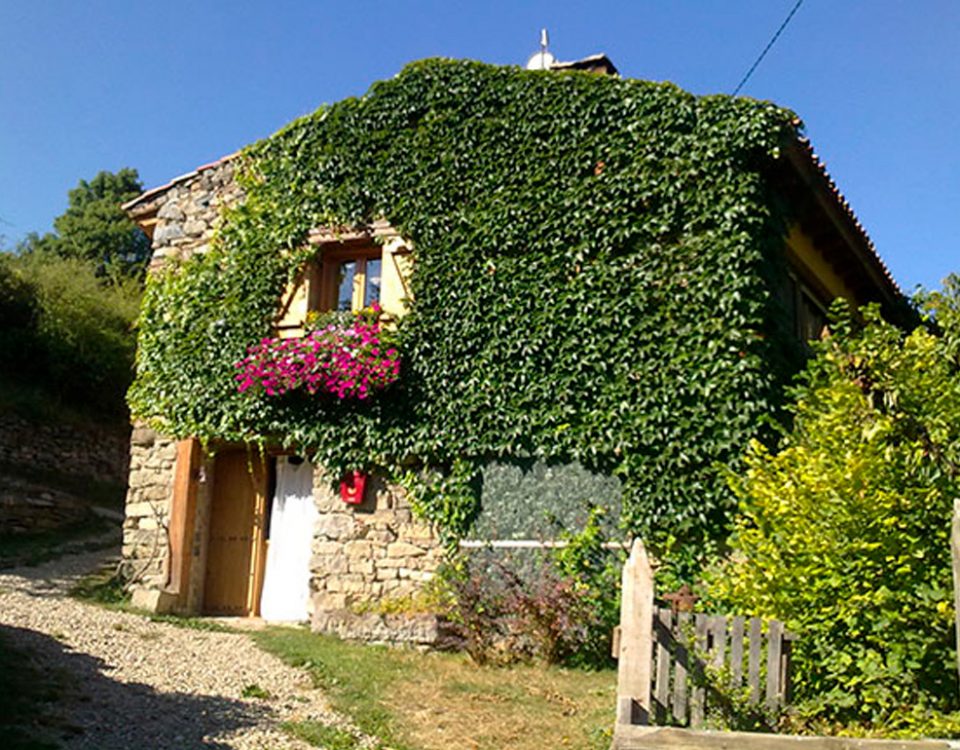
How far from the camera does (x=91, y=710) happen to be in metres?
6.46

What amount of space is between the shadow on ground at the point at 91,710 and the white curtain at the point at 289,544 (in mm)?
3444

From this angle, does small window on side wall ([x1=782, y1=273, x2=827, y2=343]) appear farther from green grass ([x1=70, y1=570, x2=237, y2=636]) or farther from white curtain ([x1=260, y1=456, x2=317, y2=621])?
green grass ([x1=70, y1=570, x2=237, y2=636])

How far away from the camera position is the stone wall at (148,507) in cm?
1154

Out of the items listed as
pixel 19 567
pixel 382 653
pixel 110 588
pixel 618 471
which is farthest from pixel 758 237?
pixel 19 567

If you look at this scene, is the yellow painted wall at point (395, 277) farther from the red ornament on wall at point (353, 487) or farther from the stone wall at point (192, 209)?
the stone wall at point (192, 209)

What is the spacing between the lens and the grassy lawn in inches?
254

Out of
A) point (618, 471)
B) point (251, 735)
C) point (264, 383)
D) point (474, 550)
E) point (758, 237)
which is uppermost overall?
point (758, 237)

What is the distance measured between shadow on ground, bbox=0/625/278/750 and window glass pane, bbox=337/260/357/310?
5.19 meters

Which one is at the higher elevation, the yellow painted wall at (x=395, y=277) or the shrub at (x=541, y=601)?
the yellow painted wall at (x=395, y=277)

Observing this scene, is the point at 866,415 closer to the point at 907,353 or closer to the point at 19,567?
the point at 907,353

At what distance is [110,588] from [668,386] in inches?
282

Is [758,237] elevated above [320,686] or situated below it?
above

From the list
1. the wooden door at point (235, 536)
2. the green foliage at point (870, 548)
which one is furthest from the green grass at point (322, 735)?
the wooden door at point (235, 536)

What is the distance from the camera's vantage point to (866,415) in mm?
5855
